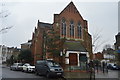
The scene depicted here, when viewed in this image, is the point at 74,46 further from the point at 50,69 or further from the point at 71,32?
the point at 50,69

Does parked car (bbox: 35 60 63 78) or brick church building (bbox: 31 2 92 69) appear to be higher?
brick church building (bbox: 31 2 92 69)

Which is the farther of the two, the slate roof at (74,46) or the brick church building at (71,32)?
the brick church building at (71,32)

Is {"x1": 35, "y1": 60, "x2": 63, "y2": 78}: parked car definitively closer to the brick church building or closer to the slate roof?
the brick church building

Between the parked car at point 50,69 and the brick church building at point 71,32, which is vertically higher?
the brick church building at point 71,32

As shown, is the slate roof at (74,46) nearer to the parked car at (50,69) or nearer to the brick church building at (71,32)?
the brick church building at (71,32)

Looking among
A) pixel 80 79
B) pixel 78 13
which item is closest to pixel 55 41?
pixel 80 79

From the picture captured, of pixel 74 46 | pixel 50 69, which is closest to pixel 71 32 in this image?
pixel 74 46

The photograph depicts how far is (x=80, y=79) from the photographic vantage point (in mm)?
17359

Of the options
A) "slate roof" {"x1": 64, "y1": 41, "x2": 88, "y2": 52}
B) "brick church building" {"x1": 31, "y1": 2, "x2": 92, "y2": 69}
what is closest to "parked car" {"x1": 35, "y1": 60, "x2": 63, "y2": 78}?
"brick church building" {"x1": 31, "y1": 2, "x2": 92, "y2": 69}

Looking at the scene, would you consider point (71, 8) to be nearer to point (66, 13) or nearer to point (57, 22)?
point (66, 13)

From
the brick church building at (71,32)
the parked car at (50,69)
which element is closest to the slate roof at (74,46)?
the brick church building at (71,32)

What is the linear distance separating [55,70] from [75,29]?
22.5 metres

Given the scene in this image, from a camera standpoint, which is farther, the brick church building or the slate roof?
the brick church building

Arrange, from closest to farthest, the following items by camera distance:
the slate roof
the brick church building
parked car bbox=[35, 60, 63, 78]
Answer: parked car bbox=[35, 60, 63, 78], the slate roof, the brick church building
